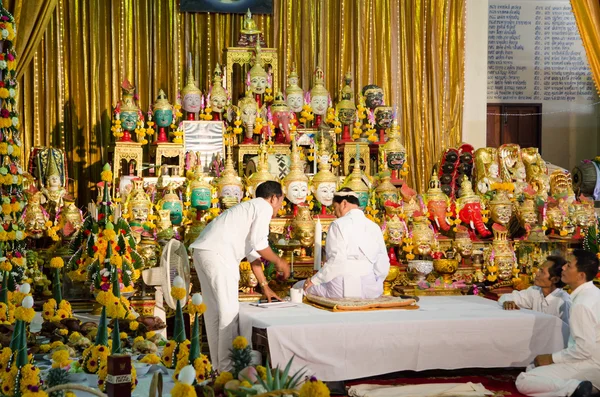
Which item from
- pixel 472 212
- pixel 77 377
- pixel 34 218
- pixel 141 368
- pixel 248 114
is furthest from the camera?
pixel 248 114

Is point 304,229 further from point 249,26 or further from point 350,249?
point 249,26

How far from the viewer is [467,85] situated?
34.6 feet

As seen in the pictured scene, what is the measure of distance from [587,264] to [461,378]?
1.04 m

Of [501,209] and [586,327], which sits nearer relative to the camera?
[586,327]

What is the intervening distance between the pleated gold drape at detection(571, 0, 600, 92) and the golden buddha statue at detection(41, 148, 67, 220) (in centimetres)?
550

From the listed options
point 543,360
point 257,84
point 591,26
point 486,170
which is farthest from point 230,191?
point 591,26

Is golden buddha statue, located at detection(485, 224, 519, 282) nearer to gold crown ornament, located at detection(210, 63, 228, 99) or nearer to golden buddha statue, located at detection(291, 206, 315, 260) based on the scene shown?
golden buddha statue, located at detection(291, 206, 315, 260)

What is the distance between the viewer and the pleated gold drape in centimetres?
945

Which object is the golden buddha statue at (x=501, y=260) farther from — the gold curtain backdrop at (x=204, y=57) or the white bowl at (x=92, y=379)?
the white bowl at (x=92, y=379)

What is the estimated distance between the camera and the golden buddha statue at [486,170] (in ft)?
29.9

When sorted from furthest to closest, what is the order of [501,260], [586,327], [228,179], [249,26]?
[249,26], [228,179], [501,260], [586,327]

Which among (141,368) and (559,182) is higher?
(559,182)

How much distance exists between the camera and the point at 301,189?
735cm

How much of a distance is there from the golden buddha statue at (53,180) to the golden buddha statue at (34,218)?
→ 378 millimetres
